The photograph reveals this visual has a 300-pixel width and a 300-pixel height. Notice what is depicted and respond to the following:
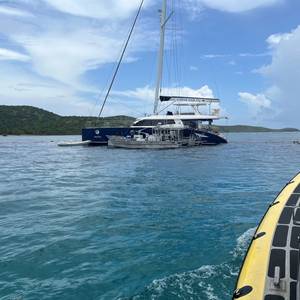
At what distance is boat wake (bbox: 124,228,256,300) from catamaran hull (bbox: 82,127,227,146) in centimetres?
5071

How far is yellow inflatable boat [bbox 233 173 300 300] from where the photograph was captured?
5266 millimetres

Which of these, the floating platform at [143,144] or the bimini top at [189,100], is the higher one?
the bimini top at [189,100]

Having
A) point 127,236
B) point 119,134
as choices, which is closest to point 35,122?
point 119,134

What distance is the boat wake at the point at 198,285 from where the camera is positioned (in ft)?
24.6

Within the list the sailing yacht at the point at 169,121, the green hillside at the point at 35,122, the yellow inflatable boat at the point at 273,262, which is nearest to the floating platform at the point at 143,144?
the sailing yacht at the point at 169,121

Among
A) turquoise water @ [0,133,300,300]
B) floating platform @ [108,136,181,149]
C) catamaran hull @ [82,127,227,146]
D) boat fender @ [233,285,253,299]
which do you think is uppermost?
catamaran hull @ [82,127,227,146]

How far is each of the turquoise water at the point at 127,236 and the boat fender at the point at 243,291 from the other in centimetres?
203

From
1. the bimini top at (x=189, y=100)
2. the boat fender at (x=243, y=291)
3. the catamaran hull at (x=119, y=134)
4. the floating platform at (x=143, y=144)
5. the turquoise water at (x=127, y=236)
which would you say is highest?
the bimini top at (x=189, y=100)

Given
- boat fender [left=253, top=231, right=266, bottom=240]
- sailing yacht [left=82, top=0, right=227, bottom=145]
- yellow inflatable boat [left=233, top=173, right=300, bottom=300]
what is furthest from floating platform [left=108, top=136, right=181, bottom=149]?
boat fender [left=253, top=231, right=266, bottom=240]

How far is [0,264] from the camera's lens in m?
9.38

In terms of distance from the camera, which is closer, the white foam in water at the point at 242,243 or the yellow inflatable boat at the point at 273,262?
the yellow inflatable boat at the point at 273,262

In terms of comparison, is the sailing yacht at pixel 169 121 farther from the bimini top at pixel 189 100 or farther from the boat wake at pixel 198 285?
the boat wake at pixel 198 285

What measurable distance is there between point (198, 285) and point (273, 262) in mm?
2173

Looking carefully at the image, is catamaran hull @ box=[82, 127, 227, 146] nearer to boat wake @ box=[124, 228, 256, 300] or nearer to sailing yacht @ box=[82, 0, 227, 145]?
sailing yacht @ box=[82, 0, 227, 145]
